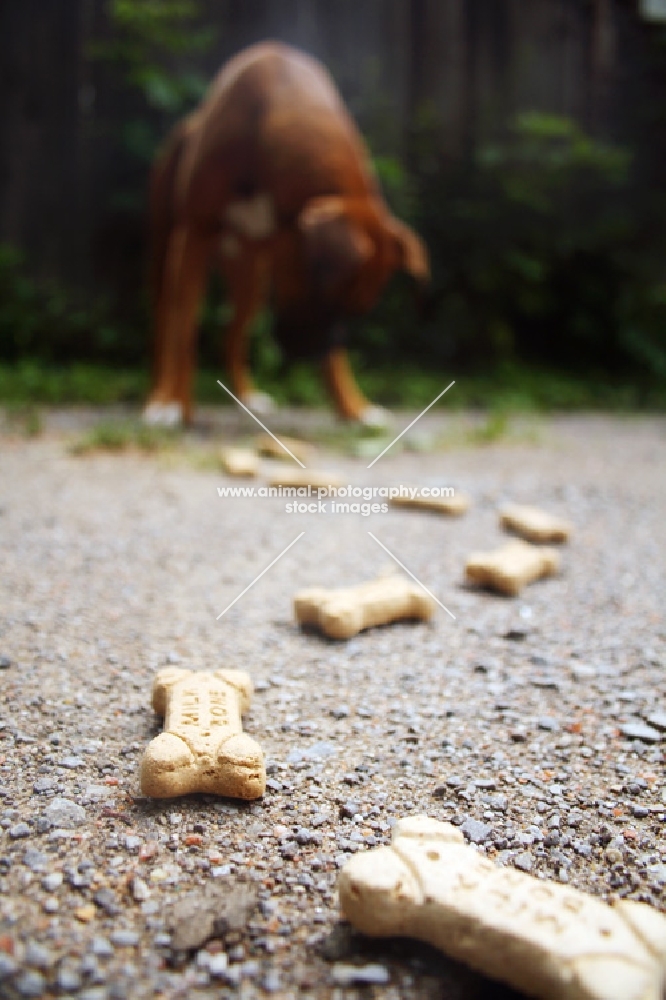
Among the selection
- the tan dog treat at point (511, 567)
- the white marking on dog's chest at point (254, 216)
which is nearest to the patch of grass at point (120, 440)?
the white marking on dog's chest at point (254, 216)

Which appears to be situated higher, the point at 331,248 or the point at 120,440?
the point at 331,248

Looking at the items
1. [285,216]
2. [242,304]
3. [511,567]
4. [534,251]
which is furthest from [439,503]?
[534,251]

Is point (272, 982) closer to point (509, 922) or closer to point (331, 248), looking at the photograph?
point (509, 922)

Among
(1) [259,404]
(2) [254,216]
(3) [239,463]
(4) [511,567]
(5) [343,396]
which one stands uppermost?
(2) [254,216]

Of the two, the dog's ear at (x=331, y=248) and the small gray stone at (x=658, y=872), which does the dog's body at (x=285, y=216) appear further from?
the small gray stone at (x=658, y=872)

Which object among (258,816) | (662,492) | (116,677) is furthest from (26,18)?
(258,816)
